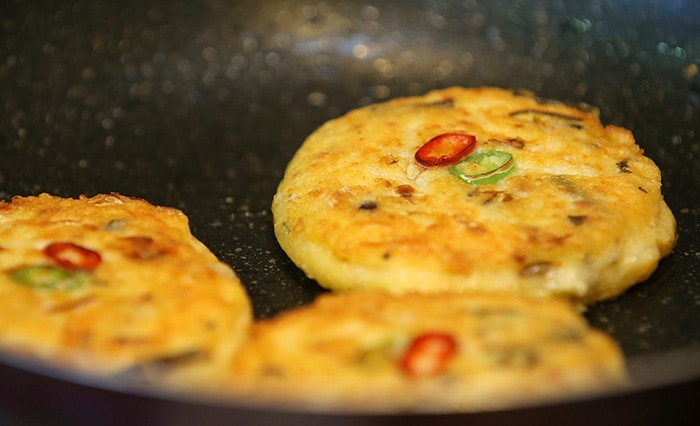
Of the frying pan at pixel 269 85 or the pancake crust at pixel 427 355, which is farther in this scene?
the frying pan at pixel 269 85

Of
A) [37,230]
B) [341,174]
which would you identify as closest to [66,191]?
[37,230]

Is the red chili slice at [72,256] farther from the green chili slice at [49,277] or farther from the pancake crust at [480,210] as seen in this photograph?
the pancake crust at [480,210]

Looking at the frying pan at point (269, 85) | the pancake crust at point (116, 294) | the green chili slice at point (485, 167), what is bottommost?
the pancake crust at point (116, 294)

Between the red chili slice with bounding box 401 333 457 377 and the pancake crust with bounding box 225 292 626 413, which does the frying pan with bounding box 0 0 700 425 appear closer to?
the pancake crust with bounding box 225 292 626 413

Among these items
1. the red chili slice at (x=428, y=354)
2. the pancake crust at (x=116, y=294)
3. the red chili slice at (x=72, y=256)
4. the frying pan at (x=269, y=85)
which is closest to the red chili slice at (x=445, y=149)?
the frying pan at (x=269, y=85)

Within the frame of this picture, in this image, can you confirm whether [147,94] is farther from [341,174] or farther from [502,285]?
[502,285]

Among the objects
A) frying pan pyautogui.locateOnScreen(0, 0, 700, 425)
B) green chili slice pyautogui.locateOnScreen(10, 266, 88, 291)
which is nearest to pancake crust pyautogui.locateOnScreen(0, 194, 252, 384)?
green chili slice pyautogui.locateOnScreen(10, 266, 88, 291)
